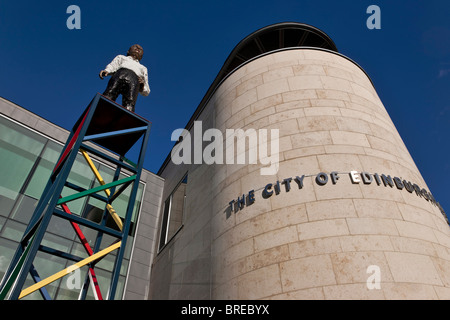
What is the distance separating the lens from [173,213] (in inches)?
675

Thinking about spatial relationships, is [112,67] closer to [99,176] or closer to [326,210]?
[99,176]

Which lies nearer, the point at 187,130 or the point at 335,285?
the point at 335,285

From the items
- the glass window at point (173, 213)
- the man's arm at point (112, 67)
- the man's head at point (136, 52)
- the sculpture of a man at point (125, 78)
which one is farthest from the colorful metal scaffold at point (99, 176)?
the glass window at point (173, 213)

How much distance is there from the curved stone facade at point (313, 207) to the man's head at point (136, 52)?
4.18 meters

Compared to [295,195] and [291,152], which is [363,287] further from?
[291,152]

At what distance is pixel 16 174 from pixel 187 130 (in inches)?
356

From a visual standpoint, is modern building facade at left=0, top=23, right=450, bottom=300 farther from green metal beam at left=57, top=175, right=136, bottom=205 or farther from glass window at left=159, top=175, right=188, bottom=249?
green metal beam at left=57, top=175, right=136, bottom=205

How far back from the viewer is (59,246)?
14312 millimetres

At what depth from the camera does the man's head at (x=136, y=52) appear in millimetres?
10525

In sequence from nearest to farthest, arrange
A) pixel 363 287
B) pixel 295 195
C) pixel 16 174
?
pixel 363 287 < pixel 295 195 < pixel 16 174

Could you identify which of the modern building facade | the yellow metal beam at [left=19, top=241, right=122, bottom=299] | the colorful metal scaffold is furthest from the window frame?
the yellow metal beam at [left=19, top=241, right=122, bottom=299]

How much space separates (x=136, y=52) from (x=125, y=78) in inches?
52.7

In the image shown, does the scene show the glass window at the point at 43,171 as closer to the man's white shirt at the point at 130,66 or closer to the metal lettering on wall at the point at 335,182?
the man's white shirt at the point at 130,66
